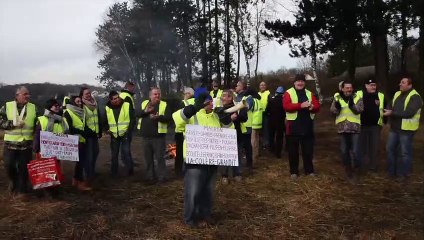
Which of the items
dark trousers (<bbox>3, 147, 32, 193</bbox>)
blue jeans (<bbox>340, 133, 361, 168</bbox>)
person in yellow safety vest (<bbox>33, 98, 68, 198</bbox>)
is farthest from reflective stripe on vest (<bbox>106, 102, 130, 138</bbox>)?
blue jeans (<bbox>340, 133, 361, 168</bbox>)

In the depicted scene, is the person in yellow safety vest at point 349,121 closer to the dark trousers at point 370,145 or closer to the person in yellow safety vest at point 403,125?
the dark trousers at point 370,145

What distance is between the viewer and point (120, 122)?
8.83 meters

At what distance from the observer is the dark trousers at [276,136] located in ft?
35.4

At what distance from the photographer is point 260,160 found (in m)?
10.5

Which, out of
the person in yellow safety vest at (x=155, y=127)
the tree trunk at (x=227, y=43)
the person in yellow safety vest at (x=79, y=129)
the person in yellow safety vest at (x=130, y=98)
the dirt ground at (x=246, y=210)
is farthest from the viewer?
the tree trunk at (x=227, y=43)

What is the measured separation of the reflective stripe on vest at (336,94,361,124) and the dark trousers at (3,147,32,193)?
5.84 meters

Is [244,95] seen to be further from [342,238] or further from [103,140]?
[103,140]

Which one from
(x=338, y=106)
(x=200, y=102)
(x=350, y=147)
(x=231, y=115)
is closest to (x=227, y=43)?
(x=338, y=106)

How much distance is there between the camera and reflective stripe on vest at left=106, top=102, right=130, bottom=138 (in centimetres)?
882

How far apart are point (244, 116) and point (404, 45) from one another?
24.1m

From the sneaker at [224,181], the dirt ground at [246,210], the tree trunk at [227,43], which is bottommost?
the dirt ground at [246,210]

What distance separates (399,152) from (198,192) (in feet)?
16.5

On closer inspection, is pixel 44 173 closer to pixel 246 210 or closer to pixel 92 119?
pixel 92 119

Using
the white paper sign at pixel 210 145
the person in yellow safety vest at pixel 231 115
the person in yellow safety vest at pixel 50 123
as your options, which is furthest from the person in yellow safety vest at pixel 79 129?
the white paper sign at pixel 210 145
